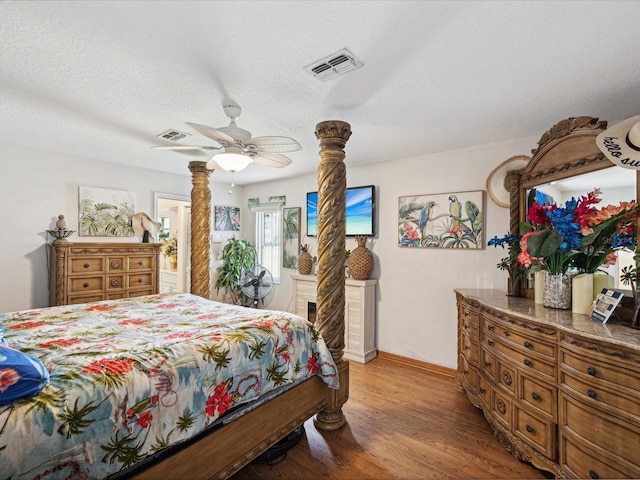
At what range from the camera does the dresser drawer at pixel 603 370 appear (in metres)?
1.35

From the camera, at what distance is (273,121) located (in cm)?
254

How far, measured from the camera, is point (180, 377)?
4.72 feet

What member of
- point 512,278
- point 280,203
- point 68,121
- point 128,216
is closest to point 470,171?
point 512,278

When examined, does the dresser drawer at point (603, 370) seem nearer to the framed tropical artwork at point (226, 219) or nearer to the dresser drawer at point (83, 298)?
the dresser drawer at point (83, 298)

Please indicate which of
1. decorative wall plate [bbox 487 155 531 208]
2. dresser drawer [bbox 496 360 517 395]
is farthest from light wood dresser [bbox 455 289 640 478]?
decorative wall plate [bbox 487 155 531 208]

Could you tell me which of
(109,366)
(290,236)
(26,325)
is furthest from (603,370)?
(290,236)

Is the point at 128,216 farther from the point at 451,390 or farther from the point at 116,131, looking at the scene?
the point at 451,390

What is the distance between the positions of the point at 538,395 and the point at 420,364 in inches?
70.9

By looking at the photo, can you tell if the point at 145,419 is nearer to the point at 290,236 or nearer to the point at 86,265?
the point at 86,265

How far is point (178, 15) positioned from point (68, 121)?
Answer: 1872 mm

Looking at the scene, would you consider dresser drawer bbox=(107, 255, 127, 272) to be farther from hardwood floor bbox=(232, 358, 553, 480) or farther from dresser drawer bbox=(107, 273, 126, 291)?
hardwood floor bbox=(232, 358, 553, 480)

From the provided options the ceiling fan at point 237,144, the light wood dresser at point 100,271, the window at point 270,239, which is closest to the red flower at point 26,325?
the light wood dresser at point 100,271

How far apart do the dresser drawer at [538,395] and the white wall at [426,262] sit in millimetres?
1337

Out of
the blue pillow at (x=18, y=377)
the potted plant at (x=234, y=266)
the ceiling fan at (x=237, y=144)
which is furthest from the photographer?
the potted plant at (x=234, y=266)
